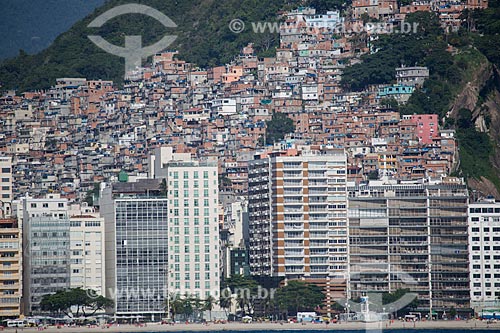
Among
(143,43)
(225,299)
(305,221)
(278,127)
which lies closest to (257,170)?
(305,221)

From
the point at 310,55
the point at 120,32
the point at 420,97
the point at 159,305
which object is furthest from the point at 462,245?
the point at 120,32

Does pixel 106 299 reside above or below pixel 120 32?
below

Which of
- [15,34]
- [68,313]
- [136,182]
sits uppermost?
[15,34]

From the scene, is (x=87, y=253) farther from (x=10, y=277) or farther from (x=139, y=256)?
(x=10, y=277)

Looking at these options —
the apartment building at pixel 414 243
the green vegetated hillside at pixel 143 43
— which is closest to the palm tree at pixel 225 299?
the apartment building at pixel 414 243

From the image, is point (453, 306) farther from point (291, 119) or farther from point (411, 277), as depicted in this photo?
point (291, 119)

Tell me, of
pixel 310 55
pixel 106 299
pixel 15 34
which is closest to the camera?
pixel 106 299

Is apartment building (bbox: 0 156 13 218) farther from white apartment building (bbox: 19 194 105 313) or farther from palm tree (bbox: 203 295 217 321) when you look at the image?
palm tree (bbox: 203 295 217 321)
